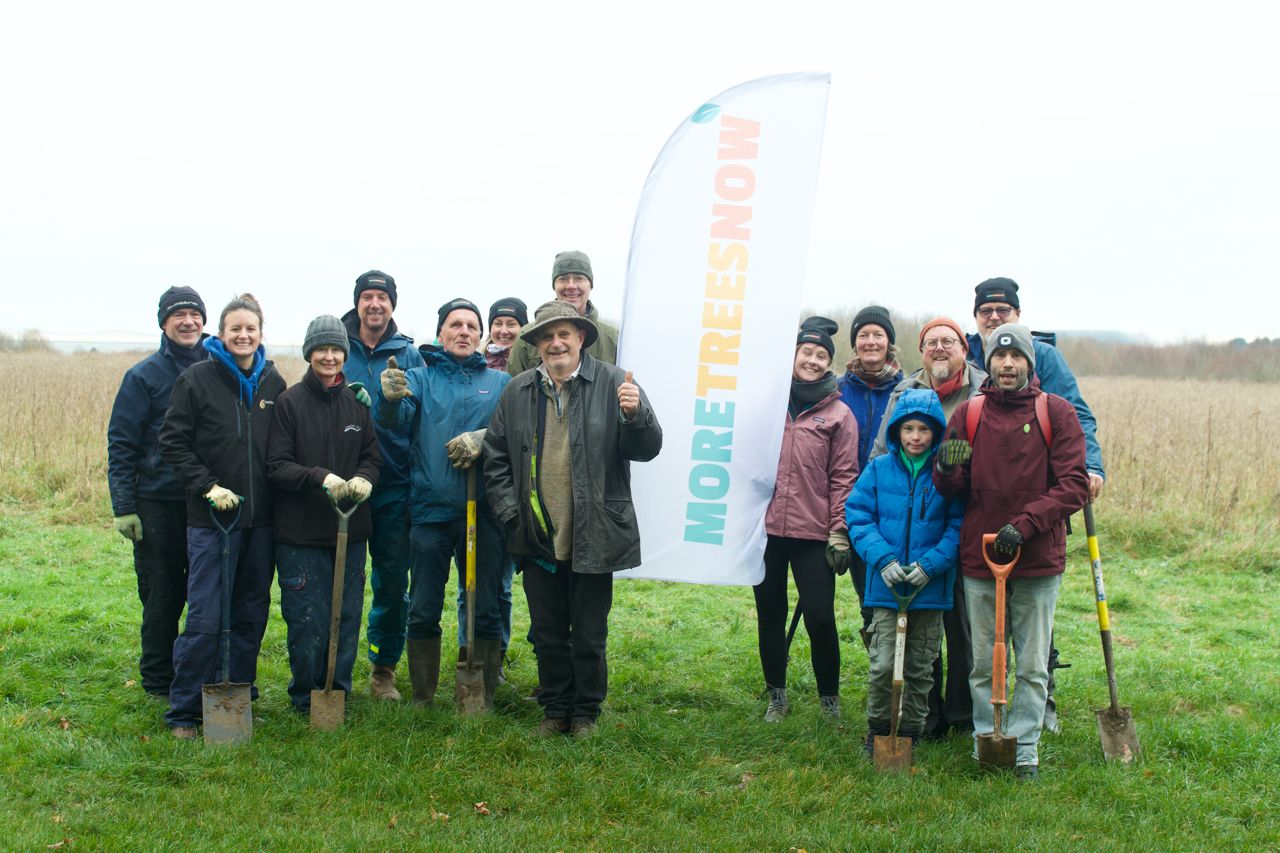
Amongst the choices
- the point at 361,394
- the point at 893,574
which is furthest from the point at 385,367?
the point at 893,574

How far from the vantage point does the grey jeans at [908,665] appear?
5.23 meters

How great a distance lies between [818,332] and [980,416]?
123cm

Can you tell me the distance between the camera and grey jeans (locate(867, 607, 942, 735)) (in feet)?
17.2

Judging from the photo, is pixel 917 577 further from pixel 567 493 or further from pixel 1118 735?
pixel 567 493

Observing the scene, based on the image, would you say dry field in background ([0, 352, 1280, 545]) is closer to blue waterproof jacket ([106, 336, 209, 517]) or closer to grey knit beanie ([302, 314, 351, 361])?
blue waterproof jacket ([106, 336, 209, 517])

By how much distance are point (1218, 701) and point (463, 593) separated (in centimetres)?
478

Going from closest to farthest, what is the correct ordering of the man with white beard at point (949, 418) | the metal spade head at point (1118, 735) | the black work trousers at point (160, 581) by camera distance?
the metal spade head at point (1118, 735) → the man with white beard at point (949, 418) → the black work trousers at point (160, 581)

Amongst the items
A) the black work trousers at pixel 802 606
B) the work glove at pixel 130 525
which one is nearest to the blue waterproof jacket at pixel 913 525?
the black work trousers at pixel 802 606

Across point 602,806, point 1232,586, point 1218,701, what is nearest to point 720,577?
point 602,806

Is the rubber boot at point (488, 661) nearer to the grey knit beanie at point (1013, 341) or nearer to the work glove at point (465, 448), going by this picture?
the work glove at point (465, 448)

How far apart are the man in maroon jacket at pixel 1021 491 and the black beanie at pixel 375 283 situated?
3.35 m

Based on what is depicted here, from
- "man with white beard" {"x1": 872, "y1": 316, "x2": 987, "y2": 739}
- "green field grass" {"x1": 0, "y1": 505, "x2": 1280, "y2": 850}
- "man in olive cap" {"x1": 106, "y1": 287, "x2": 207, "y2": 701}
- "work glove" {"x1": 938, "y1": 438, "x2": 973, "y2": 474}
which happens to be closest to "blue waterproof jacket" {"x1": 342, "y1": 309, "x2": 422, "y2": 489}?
"man in olive cap" {"x1": 106, "y1": 287, "x2": 207, "y2": 701}

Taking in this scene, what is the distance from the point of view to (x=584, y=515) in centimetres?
539

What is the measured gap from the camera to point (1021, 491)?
494 centimetres
